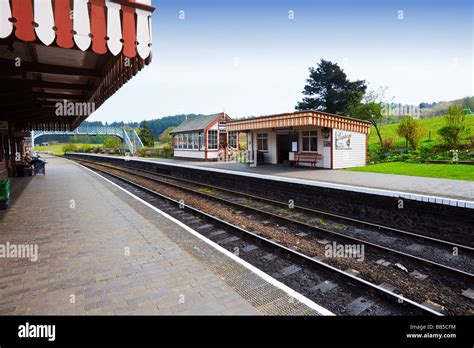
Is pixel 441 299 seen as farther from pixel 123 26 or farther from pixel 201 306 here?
pixel 123 26

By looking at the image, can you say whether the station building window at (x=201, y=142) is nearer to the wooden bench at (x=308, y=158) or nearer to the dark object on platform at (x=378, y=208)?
the wooden bench at (x=308, y=158)

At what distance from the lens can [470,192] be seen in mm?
9242

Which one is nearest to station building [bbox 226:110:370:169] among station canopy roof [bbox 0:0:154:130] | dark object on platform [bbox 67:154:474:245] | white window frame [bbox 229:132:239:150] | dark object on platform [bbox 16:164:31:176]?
dark object on platform [bbox 67:154:474:245]

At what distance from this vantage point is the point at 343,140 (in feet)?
62.7

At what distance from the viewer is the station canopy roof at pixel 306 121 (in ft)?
55.8

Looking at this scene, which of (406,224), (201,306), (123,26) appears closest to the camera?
(201,306)

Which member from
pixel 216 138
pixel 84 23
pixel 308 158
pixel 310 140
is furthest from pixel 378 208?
pixel 216 138

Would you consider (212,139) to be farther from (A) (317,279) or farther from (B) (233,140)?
(A) (317,279)

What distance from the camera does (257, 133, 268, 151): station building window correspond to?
78.2ft

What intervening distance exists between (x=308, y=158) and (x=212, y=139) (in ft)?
44.3

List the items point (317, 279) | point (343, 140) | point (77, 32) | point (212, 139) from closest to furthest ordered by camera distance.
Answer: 1. point (77, 32)
2. point (317, 279)
3. point (343, 140)
4. point (212, 139)

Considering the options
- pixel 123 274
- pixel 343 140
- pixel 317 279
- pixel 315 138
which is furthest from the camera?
pixel 315 138
